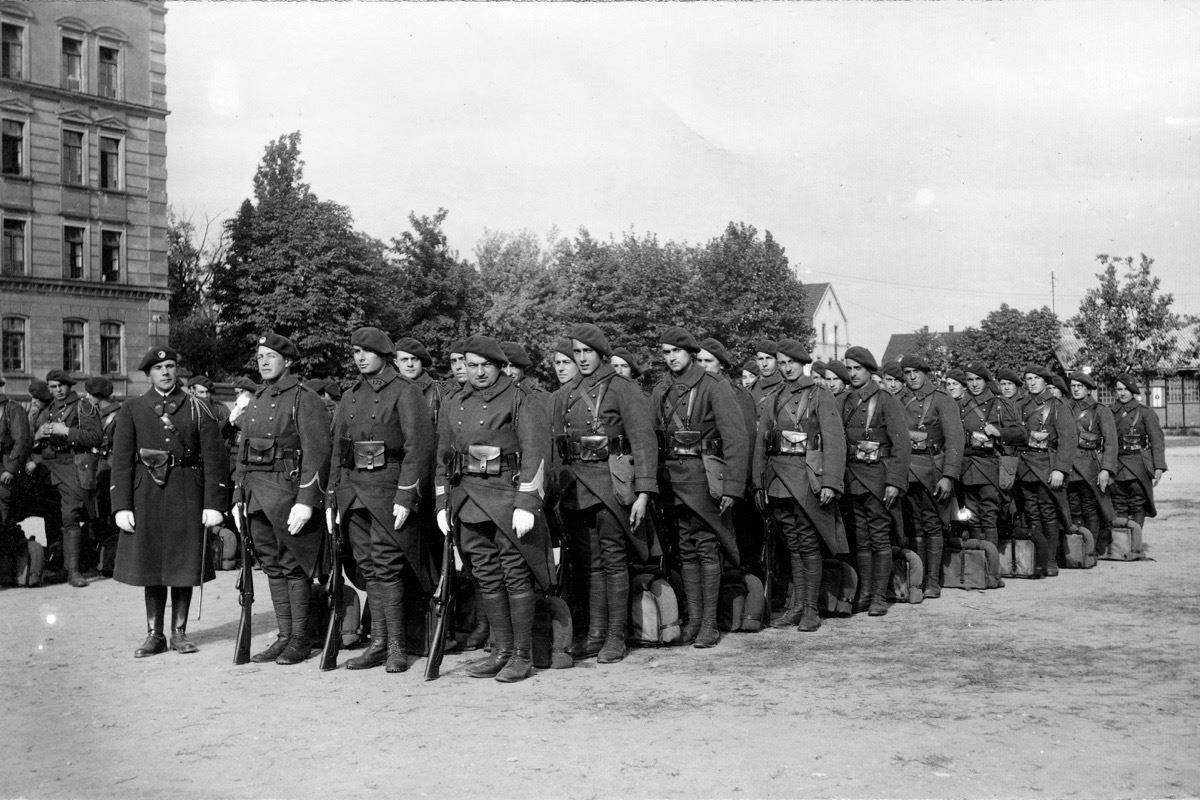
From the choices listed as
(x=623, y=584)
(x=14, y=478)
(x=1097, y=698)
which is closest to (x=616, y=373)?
(x=623, y=584)

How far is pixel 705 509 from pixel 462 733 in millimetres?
2988

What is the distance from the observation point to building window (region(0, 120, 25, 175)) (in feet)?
116

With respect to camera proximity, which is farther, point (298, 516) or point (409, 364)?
point (409, 364)

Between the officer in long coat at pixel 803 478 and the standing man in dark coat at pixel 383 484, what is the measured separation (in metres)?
2.80

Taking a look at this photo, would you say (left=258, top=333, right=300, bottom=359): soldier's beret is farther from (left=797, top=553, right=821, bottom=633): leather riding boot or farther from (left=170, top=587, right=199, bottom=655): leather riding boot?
(left=797, top=553, right=821, bottom=633): leather riding boot

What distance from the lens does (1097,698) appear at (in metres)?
6.62

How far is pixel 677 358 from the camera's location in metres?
8.77

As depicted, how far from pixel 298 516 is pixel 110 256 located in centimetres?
3580

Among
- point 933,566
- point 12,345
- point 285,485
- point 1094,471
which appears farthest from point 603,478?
point 12,345

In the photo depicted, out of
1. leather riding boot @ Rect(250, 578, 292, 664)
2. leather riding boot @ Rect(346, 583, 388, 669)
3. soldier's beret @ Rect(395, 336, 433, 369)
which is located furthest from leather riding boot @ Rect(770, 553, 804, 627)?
leather riding boot @ Rect(250, 578, 292, 664)

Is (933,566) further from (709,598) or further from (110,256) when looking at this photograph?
(110,256)

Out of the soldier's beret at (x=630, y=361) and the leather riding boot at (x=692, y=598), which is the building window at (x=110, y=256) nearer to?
the soldier's beret at (x=630, y=361)

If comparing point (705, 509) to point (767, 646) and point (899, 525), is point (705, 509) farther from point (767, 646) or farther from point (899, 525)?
point (899, 525)

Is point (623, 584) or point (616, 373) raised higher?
point (616, 373)
